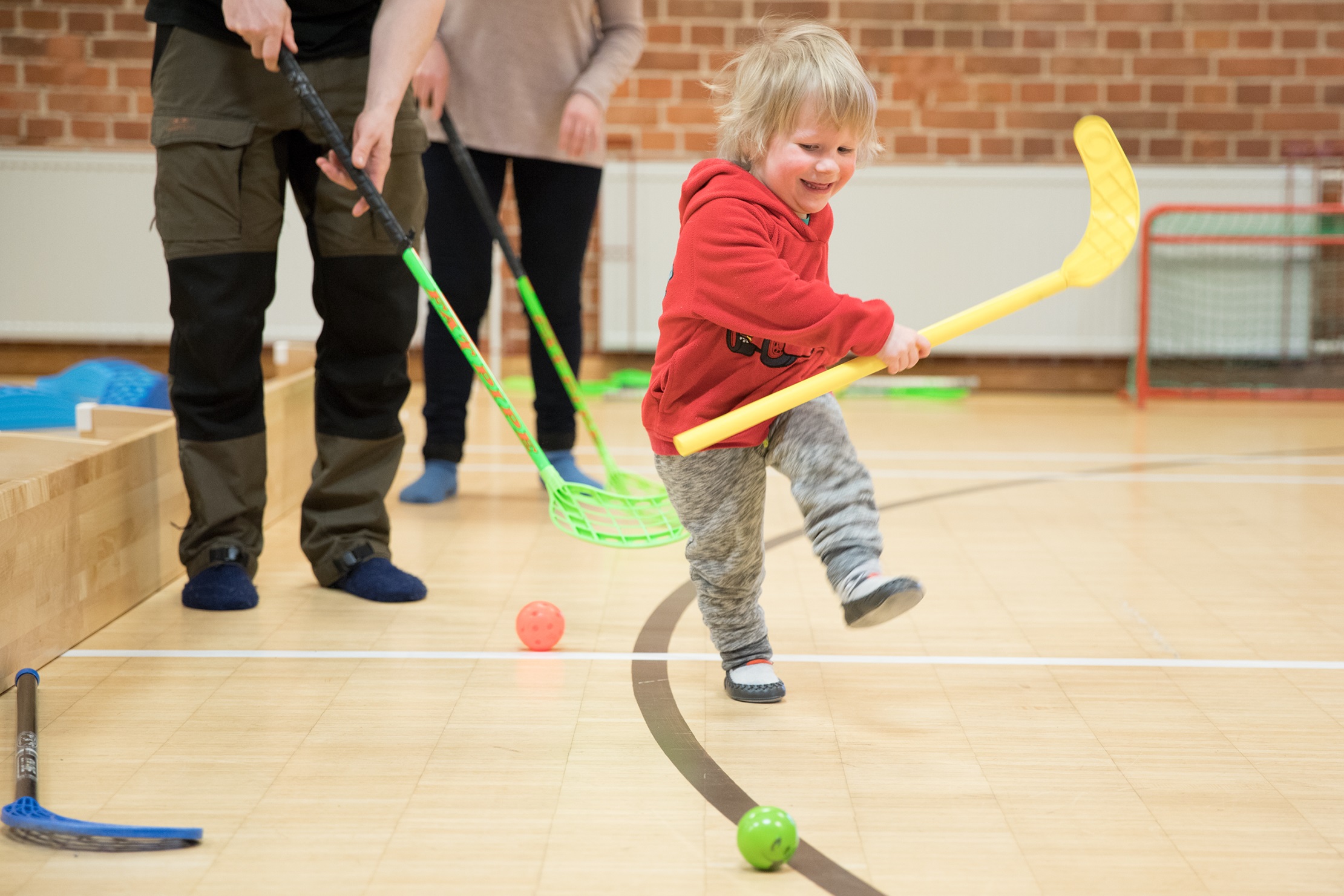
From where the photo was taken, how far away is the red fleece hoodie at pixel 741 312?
1.28 meters

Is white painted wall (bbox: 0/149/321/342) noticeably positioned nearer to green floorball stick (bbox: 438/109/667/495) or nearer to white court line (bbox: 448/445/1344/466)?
white court line (bbox: 448/445/1344/466)

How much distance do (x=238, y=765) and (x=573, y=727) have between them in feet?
1.09

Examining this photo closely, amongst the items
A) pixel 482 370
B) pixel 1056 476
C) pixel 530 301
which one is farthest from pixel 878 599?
pixel 1056 476

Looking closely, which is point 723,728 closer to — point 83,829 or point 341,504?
point 83,829

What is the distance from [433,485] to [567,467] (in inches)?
10.5

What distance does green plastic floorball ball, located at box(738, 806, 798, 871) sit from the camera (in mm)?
1010

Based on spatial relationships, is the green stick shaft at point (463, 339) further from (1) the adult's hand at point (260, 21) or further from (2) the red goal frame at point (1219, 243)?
(2) the red goal frame at point (1219, 243)

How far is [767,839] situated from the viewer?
1009mm

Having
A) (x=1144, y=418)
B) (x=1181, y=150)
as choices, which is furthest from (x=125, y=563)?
(x=1181, y=150)

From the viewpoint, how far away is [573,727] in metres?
1.34

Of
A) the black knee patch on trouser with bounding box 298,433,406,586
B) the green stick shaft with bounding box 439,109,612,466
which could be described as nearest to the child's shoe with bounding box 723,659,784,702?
the black knee patch on trouser with bounding box 298,433,406,586

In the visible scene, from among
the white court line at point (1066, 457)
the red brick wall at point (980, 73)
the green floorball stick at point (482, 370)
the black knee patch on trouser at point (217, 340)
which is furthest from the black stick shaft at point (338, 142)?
the red brick wall at point (980, 73)

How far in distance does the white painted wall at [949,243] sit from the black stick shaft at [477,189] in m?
2.05

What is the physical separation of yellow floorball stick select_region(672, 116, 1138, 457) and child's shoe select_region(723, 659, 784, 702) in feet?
0.86
